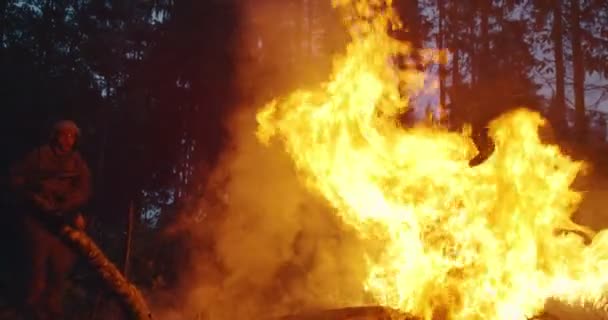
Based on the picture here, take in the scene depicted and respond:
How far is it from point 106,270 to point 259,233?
14.3ft

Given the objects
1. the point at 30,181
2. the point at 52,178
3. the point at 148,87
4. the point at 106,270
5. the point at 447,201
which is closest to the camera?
the point at 106,270

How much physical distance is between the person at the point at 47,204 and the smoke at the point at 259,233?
8.16 feet

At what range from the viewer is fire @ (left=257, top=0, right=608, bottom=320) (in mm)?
6488

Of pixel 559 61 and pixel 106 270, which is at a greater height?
pixel 559 61

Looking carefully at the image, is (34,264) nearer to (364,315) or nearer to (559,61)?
(364,315)

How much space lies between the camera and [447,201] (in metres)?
6.83

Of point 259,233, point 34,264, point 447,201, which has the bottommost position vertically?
point 259,233

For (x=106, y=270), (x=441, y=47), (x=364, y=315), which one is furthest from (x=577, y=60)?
(x=106, y=270)

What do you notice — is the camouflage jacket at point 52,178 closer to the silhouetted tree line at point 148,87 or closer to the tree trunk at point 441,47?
the silhouetted tree line at point 148,87

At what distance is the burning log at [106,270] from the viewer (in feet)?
17.7

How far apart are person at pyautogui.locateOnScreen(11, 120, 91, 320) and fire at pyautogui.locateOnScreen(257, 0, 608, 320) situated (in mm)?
2989

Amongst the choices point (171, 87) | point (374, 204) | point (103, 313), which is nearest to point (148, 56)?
point (171, 87)

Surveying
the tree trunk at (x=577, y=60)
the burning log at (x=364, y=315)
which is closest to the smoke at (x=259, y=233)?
the burning log at (x=364, y=315)

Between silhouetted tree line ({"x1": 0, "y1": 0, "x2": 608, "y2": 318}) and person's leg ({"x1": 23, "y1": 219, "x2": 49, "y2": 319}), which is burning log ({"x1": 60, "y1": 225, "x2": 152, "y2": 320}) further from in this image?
silhouetted tree line ({"x1": 0, "y1": 0, "x2": 608, "y2": 318})
